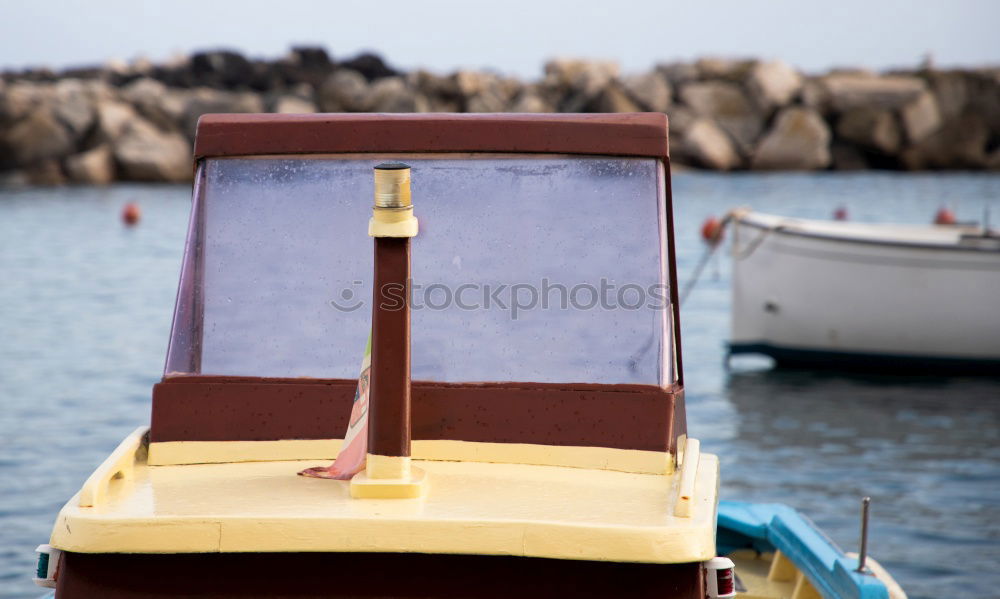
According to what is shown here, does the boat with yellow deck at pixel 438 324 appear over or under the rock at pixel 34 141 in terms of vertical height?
over

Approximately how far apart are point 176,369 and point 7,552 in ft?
20.7

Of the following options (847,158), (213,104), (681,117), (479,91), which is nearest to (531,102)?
(479,91)

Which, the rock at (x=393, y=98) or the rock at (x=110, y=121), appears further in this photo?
the rock at (x=393, y=98)

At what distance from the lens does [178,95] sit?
63844 millimetres

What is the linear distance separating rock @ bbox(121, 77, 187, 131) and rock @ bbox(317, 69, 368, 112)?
313 inches

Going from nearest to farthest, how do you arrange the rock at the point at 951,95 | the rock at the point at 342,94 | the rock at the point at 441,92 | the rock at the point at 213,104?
the rock at the point at 213,104, the rock at the point at 951,95, the rock at the point at 441,92, the rock at the point at 342,94

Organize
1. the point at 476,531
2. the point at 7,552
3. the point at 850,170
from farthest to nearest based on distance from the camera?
1. the point at 850,170
2. the point at 7,552
3. the point at 476,531

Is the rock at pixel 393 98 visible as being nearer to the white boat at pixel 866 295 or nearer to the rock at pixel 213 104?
the rock at pixel 213 104

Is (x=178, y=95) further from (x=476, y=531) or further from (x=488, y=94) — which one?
(x=476, y=531)

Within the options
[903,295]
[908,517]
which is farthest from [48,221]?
[908,517]

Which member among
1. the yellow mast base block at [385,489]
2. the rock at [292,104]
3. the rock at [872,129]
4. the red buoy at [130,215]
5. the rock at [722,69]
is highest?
the rock at [722,69]

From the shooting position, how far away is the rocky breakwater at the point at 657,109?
5688 cm

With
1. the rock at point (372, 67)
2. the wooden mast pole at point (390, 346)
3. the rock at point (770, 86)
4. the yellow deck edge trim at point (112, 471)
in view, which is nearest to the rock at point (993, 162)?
the rock at point (770, 86)

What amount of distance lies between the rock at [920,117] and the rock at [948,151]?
35 centimetres
